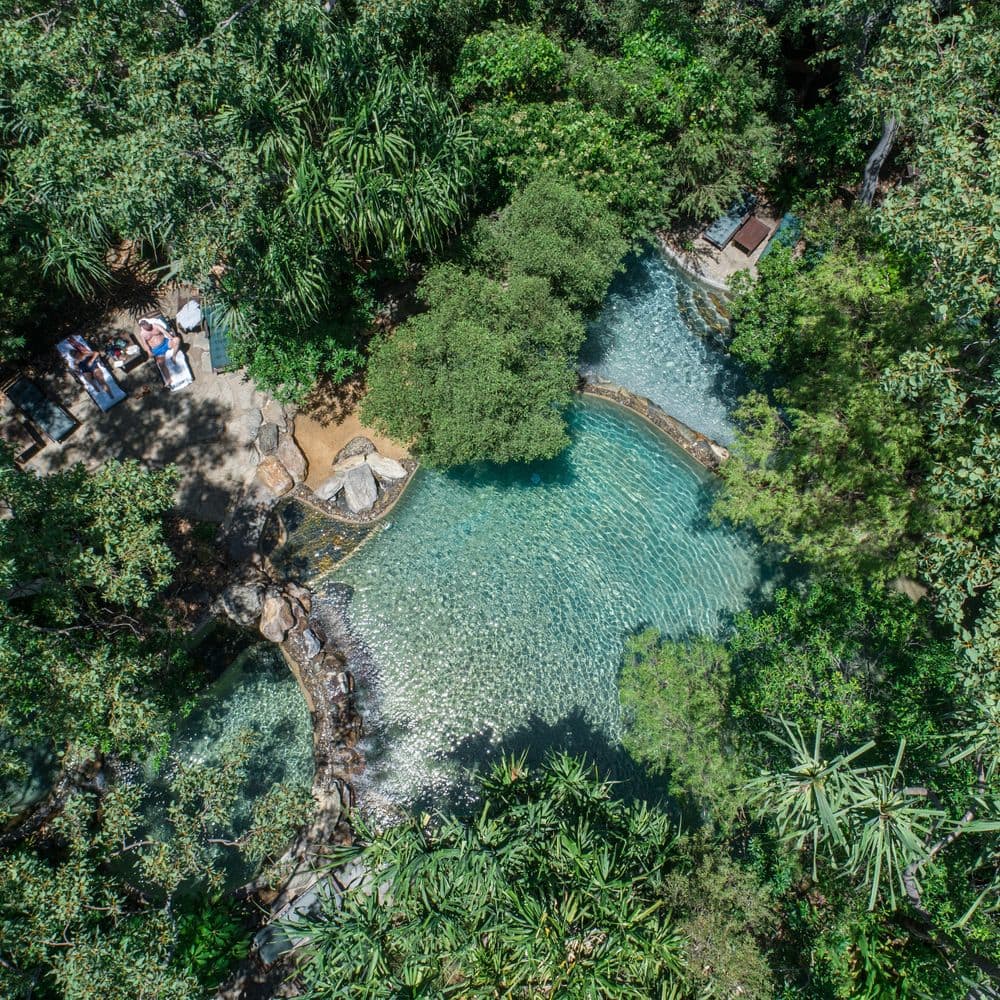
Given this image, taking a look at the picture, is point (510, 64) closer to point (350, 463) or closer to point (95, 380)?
point (350, 463)

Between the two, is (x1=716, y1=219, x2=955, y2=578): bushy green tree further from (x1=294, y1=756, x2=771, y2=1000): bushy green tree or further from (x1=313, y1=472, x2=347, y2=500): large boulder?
(x1=313, y1=472, x2=347, y2=500): large boulder

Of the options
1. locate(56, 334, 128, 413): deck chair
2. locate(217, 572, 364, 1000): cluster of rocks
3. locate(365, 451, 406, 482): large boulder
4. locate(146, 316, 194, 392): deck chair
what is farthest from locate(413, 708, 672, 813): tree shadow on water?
locate(56, 334, 128, 413): deck chair

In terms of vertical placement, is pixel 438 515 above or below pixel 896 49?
below

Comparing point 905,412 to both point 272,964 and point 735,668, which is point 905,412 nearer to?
point 735,668

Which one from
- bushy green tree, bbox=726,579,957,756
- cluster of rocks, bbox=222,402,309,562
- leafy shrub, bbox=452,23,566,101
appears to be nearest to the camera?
bushy green tree, bbox=726,579,957,756

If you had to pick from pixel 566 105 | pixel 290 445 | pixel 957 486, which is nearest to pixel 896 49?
pixel 566 105

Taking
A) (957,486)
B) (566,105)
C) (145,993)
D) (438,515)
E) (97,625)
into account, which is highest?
(566,105)

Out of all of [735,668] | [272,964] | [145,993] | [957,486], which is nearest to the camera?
[145,993]
